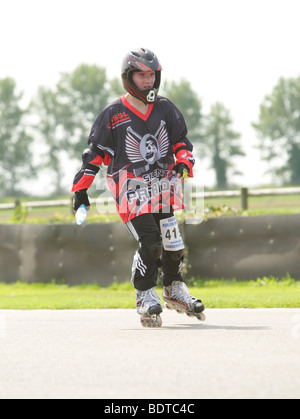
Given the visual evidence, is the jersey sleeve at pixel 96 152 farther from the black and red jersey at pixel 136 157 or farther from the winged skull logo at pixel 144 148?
the winged skull logo at pixel 144 148

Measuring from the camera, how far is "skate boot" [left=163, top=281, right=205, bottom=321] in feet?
22.2

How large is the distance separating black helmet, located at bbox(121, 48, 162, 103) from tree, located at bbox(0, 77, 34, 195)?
7600cm

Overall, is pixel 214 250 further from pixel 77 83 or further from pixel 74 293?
pixel 77 83

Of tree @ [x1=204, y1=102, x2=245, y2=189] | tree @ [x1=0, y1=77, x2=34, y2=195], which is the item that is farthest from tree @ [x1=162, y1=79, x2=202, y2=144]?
tree @ [x1=0, y1=77, x2=34, y2=195]

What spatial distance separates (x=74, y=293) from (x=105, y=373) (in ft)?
25.3

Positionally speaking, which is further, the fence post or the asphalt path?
the fence post

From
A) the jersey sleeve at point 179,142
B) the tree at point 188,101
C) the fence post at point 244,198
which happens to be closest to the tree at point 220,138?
the tree at point 188,101

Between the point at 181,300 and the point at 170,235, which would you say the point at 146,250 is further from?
the point at 181,300

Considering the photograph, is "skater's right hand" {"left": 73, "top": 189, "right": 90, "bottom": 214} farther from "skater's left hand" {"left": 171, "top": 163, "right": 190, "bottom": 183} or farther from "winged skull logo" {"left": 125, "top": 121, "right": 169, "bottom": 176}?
"skater's left hand" {"left": 171, "top": 163, "right": 190, "bottom": 183}

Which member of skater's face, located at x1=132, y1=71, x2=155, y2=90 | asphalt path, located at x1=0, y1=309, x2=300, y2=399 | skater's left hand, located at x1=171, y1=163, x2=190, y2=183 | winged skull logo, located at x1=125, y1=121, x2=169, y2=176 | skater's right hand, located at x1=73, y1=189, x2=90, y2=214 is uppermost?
skater's face, located at x1=132, y1=71, x2=155, y2=90

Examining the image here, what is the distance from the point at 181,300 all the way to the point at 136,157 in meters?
1.26

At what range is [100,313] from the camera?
7.79 metres

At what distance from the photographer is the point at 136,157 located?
6715 mm

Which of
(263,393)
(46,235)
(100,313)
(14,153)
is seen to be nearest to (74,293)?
(46,235)
